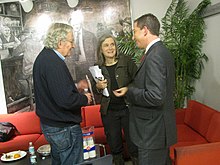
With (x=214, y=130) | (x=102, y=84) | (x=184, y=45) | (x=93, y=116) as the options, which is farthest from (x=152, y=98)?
(x=93, y=116)

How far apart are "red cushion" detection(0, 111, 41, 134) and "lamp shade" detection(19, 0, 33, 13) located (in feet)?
5.14

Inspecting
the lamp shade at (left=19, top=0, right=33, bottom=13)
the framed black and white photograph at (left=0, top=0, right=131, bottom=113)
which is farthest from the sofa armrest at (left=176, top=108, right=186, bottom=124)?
the lamp shade at (left=19, top=0, right=33, bottom=13)

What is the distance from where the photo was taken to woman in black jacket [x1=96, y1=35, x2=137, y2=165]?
222 cm

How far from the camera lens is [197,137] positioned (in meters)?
2.47

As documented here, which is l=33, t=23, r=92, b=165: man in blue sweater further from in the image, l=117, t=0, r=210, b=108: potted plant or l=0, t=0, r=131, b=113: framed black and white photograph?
l=0, t=0, r=131, b=113: framed black and white photograph

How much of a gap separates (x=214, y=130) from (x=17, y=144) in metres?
2.31

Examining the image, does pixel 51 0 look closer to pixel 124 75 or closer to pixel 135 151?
pixel 124 75

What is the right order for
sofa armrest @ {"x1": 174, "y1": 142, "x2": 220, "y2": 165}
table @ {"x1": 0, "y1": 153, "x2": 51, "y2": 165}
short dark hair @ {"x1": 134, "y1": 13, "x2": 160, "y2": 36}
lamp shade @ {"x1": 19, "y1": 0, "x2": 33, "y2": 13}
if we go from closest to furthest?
short dark hair @ {"x1": 134, "y1": 13, "x2": 160, "y2": 36}
sofa armrest @ {"x1": 174, "y1": 142, "x2": 220, "y2": 165}
table @ {"x1": 0, "y1": 153, "x2": 51, "y2": 165}
lamp shade @ {"x1": 19, "y1": 0, "x2": 33, "y2": 13}

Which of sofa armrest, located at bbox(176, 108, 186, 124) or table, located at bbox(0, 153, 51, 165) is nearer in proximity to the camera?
table, located at bbox(0, 153, 51, 165)

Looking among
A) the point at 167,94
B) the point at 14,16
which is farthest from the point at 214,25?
the point at 14,16

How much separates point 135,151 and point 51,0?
99.4 inches

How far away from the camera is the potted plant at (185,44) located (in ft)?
9.46

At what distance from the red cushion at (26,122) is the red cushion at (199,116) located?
206 centimetres

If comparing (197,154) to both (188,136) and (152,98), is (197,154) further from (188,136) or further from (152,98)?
(188,136)
